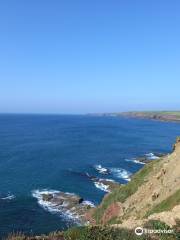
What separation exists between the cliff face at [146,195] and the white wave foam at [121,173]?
105 ft

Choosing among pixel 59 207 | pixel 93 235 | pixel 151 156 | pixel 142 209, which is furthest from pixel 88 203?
pixel 151 156

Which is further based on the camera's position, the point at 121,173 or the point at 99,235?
the point at 121,173

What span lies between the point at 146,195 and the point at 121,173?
48879 mm

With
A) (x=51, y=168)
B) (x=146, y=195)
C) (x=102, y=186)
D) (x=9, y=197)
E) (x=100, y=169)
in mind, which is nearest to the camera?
(x=146, y=195)

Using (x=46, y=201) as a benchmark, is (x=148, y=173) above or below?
above

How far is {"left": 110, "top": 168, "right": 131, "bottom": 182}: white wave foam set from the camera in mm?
97387

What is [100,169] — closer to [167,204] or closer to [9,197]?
[9,197]

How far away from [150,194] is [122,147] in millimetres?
98929

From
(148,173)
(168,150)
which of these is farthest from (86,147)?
(148,173)

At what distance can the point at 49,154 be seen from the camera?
131250 mm

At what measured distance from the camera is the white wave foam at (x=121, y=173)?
9739cm

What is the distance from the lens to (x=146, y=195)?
5409 cm

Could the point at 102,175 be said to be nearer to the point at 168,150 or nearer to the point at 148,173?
the point at 148,173

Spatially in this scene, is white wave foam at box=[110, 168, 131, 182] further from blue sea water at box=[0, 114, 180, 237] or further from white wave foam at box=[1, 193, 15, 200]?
white wave foam at box=[1, 193, 15, 200]
